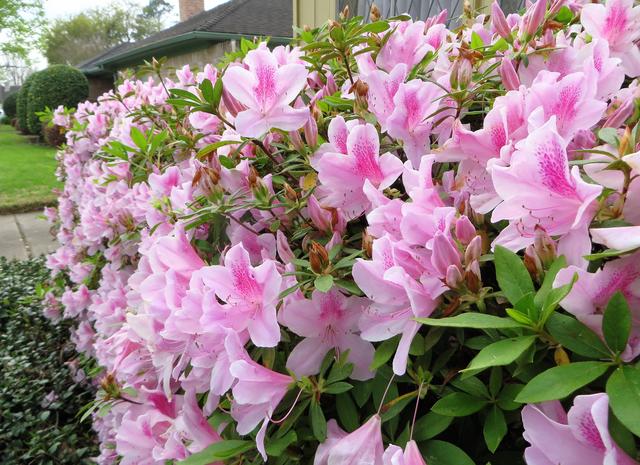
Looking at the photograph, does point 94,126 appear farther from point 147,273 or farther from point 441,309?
point 441,309

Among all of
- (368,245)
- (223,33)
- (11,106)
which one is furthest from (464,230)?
(11,106)

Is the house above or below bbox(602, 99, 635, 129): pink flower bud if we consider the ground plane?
Answer: below

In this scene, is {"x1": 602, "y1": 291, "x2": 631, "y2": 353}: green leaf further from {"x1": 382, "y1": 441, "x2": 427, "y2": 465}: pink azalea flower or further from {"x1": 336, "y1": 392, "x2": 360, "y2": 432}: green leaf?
{"x1": 336, "y1": 392, "x2": 360, "y2": 432}: green leaf

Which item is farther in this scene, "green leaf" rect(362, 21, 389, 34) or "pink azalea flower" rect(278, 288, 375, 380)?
"green leaf" rect(362, 21, 389, 34)

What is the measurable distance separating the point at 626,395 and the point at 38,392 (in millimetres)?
3442

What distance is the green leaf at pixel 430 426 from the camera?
71 cm

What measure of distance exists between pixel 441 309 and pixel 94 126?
3410 millimetres

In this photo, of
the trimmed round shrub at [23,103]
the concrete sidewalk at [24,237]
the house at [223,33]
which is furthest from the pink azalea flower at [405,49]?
the trimmed round shrub at [23,103]

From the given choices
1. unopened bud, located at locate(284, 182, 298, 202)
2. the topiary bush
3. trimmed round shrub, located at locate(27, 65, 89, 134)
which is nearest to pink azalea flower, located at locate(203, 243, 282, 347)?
unopened bud, located at locate(284, 182, 298, 202)

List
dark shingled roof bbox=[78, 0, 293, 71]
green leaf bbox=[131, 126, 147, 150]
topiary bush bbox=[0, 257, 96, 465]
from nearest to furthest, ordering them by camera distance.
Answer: green leaf bbox=[131, 126, 147, 150]
topiary bush bbox=[0, 257, 96, 465]
dark shingled roof bbox=[78, 0, 293, 71]

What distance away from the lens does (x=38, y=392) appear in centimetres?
321

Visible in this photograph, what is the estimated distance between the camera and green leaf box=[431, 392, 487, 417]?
2.23 ft

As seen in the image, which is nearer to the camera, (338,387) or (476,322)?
(476,322)

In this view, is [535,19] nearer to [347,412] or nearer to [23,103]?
[347,412]
